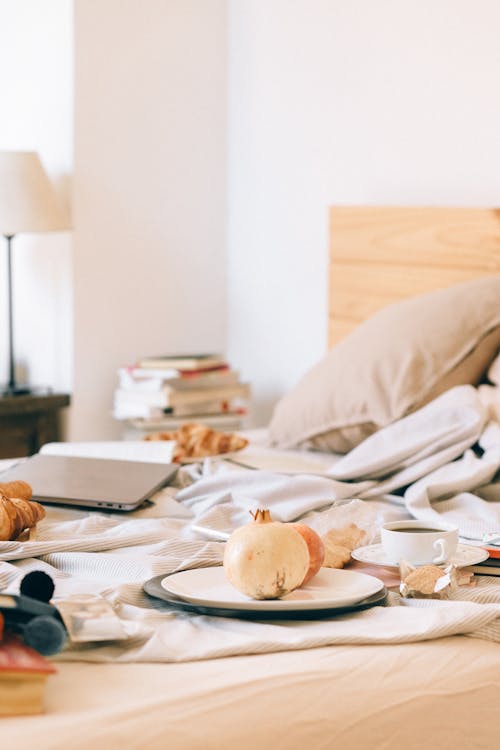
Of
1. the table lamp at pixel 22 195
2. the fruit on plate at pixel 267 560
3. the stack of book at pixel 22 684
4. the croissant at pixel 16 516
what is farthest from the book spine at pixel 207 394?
the stack of book at pixel 22 684

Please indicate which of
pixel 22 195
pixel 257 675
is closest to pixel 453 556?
pixel 257 675

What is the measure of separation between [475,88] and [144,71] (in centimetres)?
108

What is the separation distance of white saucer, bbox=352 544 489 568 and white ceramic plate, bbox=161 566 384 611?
0.05 metres

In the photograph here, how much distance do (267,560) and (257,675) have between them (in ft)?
0.43

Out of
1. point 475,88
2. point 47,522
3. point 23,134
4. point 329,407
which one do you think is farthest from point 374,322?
point 23,134

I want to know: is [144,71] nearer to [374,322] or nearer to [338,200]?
[338,200]

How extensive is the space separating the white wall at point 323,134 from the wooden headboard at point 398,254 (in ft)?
0.35

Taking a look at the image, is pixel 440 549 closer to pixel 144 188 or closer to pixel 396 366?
pixel 396 366

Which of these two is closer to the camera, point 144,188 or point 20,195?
point 20,195

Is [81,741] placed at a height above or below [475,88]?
below

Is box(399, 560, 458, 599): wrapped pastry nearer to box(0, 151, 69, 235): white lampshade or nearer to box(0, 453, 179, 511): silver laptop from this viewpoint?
box(0, 453, 179, 511): silver laptop

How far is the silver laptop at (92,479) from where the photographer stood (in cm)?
177

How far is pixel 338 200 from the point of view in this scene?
10.3 ft

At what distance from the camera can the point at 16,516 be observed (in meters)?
1.52
